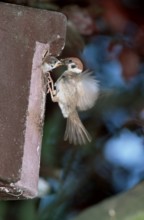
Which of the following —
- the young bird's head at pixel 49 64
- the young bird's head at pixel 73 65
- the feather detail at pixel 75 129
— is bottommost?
the feather detail at pixel 75 129

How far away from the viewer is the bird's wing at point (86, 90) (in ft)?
4.33


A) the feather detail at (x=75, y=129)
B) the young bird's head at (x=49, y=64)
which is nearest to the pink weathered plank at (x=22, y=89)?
the young bird's head at (x=49, y=64)

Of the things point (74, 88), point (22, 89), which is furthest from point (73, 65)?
point (22, 89)

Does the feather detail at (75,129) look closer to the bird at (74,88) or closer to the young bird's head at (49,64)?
the bird at (74,88)

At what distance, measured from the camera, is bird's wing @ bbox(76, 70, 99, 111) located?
1319 millimetres

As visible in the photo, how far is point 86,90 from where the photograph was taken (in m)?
1.33

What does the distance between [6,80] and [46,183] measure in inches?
44.0

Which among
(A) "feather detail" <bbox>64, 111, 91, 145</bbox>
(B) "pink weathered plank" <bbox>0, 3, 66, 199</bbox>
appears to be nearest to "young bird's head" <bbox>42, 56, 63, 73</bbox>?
(B) "pink weathered plank" <bbox>0, 3, 66, 199</bbox>

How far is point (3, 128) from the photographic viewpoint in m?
1.12

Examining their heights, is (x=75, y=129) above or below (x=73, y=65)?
below

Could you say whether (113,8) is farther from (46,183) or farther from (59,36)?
(59,36)

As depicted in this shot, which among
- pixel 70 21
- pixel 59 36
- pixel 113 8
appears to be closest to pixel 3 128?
pixel 59 36

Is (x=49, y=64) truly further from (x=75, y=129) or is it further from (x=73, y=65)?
(x=75, y=129)

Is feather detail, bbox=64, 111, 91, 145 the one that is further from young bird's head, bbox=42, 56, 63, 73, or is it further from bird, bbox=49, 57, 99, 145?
young bird's head, bbox=42, 56, 63, 73
